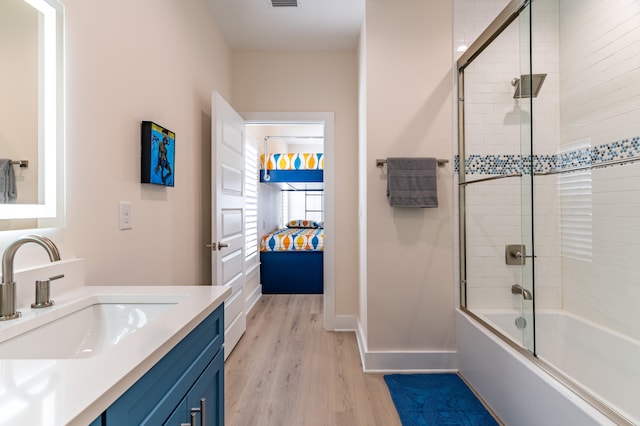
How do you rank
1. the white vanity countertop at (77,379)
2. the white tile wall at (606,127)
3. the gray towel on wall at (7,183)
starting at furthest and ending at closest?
the white tile wall at (606,127)
the gray towel on wall at (7,183)
the white vanity countertop at (77,379)

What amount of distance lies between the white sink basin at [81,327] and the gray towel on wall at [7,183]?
0.34m

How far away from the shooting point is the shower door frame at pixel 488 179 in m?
1.28

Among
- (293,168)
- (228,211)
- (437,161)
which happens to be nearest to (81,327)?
(228,211)

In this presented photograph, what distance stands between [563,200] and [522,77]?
2.53 ft

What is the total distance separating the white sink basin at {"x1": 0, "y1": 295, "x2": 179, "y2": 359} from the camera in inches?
32.5

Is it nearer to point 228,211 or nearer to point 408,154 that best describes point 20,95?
point 228,211

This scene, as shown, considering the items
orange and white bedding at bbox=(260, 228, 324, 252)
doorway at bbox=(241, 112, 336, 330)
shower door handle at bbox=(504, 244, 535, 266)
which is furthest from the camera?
orange and white bedding at bbox=(260, 228, 324, 252)

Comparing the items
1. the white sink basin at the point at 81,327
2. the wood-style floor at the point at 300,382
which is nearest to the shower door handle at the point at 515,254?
the wood-style floor at the point at 300,382

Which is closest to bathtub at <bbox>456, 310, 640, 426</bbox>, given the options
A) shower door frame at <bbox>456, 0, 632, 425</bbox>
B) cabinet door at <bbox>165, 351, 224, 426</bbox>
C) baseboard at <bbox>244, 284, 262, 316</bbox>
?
shower door frame at <bbox>456, 0, 632, 425</bbox>

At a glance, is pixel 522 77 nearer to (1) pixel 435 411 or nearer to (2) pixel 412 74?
(2) pixel 412 74

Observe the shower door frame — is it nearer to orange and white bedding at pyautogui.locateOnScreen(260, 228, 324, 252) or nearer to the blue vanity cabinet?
the blue vanity cabinet

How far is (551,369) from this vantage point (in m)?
1.50

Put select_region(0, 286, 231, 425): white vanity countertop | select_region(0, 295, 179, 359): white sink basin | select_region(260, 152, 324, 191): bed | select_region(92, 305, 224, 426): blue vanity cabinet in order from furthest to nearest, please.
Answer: select_region(260, 152, 324, 191): bed
select_region(0, 295, 179, 359): white sink basin
select_region(92, 305, 224, 426): blue vanity cabinet
select_region(0, 286, 231, 425): white vanity countertop

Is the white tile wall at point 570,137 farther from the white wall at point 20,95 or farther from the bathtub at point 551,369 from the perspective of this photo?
the white wall at point 20,95
